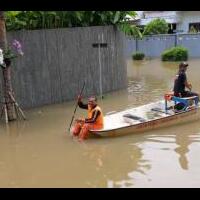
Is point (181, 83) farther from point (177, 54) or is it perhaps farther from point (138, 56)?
point (138, 56)

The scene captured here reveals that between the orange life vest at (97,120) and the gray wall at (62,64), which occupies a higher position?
the gray wall at (62,64)

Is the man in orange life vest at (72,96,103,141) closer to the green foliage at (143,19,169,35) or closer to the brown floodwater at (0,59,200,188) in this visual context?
the brown floodwater at (0,59,200,188)

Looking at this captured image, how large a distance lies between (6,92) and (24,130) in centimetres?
155

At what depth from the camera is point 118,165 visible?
7730mm

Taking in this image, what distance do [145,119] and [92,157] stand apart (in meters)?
2.64

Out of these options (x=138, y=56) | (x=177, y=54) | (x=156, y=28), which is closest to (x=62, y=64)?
(x=177, y=54)

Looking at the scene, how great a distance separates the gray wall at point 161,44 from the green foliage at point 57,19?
1611 centimetres

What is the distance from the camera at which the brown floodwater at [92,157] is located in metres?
6.83

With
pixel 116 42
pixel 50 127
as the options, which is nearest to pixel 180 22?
pixel 116 42

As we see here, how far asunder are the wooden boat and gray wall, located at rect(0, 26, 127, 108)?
14.2ft

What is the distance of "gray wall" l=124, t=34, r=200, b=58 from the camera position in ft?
112

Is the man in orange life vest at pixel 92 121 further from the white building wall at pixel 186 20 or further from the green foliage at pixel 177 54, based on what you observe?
the white building wall at pixel 186 20

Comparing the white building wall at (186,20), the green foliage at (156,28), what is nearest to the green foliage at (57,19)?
the green foliage at (156,28)

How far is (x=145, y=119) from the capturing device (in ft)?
34.7
